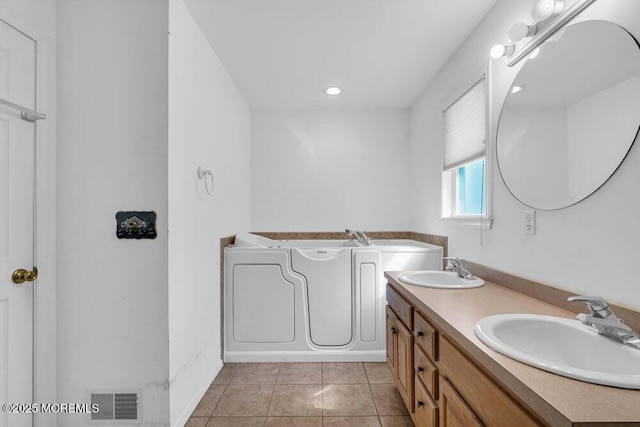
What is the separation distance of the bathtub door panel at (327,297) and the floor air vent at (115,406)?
1.35 metres

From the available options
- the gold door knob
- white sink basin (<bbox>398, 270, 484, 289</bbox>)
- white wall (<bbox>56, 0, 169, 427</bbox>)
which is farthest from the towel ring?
white sink basin (<bbox>398, 270, 484, 289</bbox>)

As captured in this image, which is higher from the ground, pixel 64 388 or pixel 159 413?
pixel 64 388

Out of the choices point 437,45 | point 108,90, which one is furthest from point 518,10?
point 108,90

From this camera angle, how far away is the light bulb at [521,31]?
1.36 metres

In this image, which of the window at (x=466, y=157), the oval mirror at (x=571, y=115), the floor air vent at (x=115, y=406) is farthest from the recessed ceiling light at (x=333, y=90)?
the floor air vent at (x=115, y=406)

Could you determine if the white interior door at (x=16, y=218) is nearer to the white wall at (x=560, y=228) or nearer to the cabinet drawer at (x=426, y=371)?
the cabinet drawer at (x=426, y=371)

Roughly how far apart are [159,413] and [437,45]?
278 cm

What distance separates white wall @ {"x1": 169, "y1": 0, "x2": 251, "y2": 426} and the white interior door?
62 cm

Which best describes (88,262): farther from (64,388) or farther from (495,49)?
(495,49)

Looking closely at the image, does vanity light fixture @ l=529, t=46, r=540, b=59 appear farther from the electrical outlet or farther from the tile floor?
the tile floor

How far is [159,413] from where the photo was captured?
5.30 feet

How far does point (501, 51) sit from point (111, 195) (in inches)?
82.1

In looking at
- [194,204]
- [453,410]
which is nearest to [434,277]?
[453,410]

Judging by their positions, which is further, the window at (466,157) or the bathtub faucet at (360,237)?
the bathtub faucet at (360,237)
